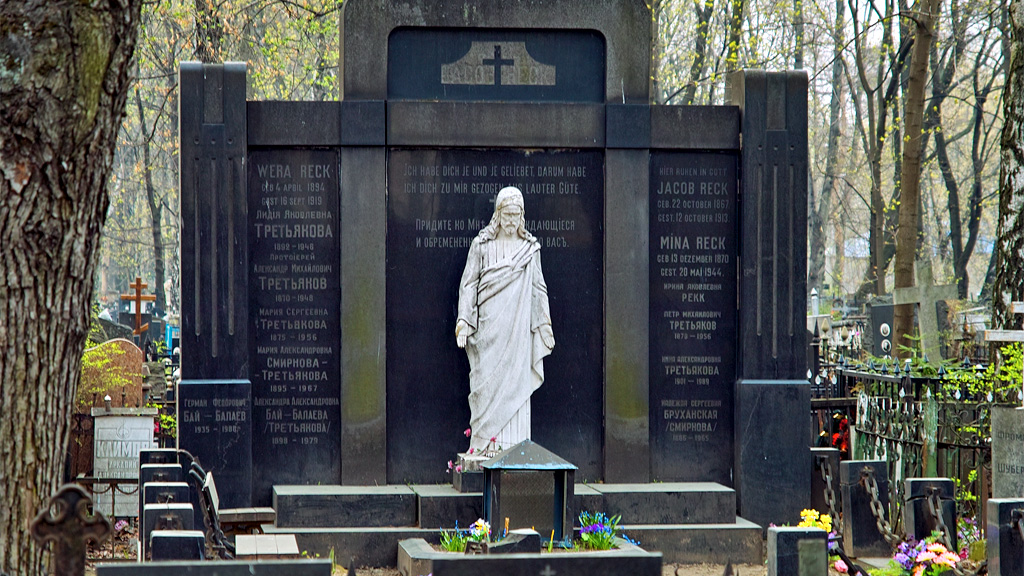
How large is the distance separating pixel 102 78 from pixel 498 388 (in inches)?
219

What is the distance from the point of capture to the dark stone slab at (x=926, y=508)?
7273mm

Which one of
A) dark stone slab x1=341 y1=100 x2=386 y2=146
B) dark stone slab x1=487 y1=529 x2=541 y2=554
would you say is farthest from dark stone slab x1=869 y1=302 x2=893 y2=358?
dark stone slab x1=487 y1=529 x2=541 y2=554

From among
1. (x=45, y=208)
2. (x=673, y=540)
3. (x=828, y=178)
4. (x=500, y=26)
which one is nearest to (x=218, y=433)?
(x=673, y=540)

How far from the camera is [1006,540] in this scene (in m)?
6.04

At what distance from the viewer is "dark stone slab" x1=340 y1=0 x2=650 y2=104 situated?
9.84m

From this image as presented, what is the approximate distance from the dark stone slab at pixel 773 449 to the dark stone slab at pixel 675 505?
17.3 inches

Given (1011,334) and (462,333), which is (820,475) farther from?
(462,333)

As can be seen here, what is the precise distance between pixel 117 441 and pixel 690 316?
199 inches

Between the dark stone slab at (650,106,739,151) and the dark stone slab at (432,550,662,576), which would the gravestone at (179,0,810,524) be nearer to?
the dark stone slab at (650,106,739,151)

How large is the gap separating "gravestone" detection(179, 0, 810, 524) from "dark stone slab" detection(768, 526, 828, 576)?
4724mm

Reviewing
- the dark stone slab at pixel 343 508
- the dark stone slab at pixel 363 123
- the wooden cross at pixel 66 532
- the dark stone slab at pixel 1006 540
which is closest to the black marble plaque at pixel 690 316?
the dark stone slab at pixel 343 508

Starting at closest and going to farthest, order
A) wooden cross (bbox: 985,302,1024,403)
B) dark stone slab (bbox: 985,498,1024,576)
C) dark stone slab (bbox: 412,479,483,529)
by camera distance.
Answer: dark stone slab (bbox: 985,498,1024,576)
wooden cross (bbox: 985,302,1024,403)
dark stone slab (bbox: 412,479,483,529)

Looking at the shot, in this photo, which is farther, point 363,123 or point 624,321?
point 624,321

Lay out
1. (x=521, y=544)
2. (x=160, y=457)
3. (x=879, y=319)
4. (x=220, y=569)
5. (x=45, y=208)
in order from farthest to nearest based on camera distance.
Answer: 1. (x=879, y=319)
2. (x=160, y=457)
3. (x=521, y=544)
4. (x=45, y=208)
5. (x=220, y=569)
